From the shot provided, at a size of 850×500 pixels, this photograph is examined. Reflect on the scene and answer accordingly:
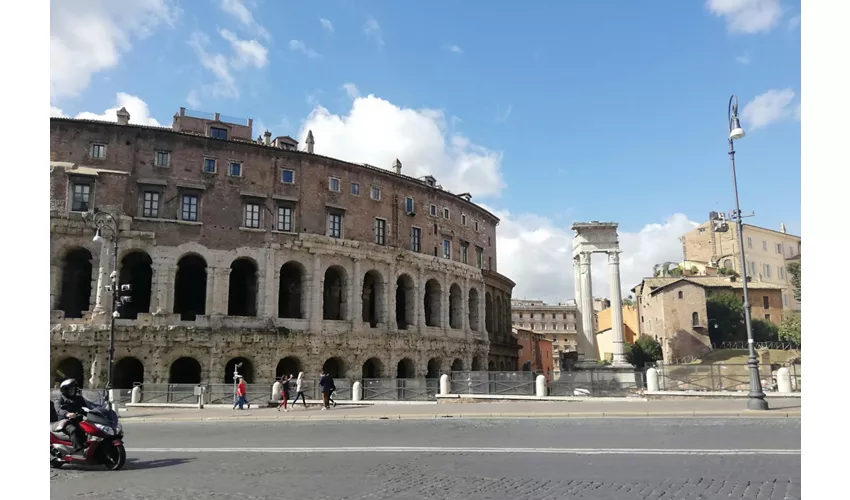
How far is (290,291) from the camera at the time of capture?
3409 cm

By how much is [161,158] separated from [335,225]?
30.9 ft

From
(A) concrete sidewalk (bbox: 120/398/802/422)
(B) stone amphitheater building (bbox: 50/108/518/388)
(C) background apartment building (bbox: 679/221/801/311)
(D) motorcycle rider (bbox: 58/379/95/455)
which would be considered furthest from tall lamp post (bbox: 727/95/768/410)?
(C) background apartment building (bbox: 679/221/801/311)

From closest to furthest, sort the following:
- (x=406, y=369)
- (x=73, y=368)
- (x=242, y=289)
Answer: (x=73, y=368)
(x=242, y=289)
(x=406, y=369)

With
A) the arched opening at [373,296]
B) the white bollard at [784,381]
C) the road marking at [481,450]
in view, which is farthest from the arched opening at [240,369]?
the white bollard at [784,381]

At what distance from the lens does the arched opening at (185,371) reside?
3077 cm

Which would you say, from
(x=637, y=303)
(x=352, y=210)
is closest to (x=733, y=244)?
(x=637, y=303)

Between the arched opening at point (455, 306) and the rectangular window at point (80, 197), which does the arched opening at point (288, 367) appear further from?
the arched opening at point (455, 306)

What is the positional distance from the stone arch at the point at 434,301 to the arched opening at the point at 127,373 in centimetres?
1714

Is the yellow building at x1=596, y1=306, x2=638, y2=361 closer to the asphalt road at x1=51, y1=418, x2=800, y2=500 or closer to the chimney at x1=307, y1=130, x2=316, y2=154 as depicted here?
the chimney at x1=307, y1=130, x2=316, y2=154

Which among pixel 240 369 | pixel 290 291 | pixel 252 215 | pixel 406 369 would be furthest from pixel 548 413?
pixel 406 369

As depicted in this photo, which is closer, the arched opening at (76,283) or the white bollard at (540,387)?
the white bollard at (540,387)

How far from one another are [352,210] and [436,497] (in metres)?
29.2

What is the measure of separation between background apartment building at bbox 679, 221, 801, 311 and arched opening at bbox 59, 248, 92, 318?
214 ft

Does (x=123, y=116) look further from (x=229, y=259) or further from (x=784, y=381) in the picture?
(x=784, y=381)
